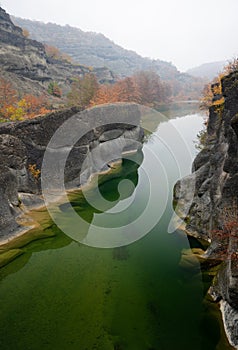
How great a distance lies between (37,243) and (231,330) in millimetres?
14696

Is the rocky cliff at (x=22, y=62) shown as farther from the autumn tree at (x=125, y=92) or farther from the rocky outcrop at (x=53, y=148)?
the rocky outcrop at (x=53, y=148)

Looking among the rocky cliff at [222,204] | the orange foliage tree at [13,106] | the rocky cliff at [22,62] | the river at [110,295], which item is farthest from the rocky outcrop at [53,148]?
the rocky cliff at [22,62]

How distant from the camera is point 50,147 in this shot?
30.8m

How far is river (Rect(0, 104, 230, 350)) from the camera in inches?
483

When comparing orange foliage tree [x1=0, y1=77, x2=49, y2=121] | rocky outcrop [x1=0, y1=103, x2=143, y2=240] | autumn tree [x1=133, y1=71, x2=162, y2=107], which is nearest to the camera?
rocky outcrop [x1=0, y1=103, x2=143, y2=240]

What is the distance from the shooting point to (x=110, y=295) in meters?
15.2

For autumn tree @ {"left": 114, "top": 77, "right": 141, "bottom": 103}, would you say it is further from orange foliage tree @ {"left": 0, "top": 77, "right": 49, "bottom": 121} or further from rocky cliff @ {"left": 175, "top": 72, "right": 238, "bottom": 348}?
rocky cliff @ {"left": 175, "top": 72, "right": 238, "bottom": 348}

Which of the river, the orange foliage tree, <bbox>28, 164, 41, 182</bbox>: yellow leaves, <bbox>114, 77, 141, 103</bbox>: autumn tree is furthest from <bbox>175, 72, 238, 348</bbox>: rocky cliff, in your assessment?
<bbox>114, 77, 141, 103</bbox>: autumn tree

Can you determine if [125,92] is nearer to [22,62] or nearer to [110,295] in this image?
[22,62]

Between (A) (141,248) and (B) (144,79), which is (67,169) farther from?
(B) (144,79)

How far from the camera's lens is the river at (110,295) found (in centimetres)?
1227

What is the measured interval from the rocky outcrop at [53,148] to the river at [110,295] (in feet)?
10.9

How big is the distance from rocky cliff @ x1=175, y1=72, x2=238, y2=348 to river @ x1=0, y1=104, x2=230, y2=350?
1043 millimetres

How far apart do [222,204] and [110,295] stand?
8521mm
